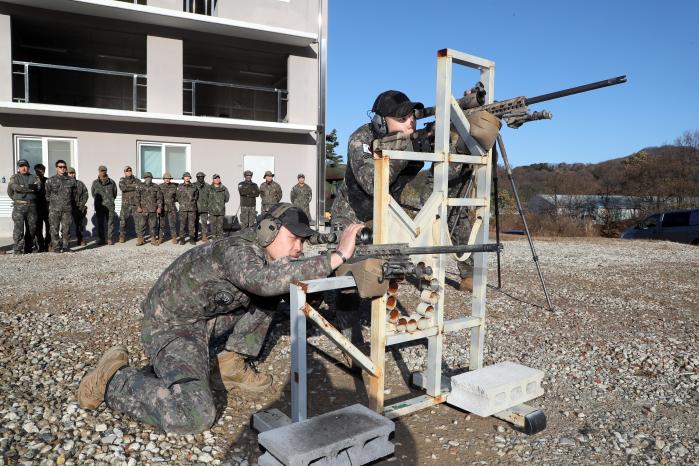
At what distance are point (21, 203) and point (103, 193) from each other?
86.7 inches

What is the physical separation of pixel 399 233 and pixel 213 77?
17.7 metres

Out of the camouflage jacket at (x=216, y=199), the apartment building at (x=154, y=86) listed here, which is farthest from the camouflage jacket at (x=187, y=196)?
the apartment building at (x=154, y=86)

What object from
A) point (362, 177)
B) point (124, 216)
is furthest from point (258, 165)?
point (362, 177)

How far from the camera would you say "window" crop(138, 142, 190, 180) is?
49.1 feet

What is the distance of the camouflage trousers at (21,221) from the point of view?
10.8 metres

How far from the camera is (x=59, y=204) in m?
11.3

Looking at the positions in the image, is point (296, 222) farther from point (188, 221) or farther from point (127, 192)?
point (127, 192)

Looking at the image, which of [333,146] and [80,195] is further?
[333,146]

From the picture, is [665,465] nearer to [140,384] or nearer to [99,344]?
[140,384]

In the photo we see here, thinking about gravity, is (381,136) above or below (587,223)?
above

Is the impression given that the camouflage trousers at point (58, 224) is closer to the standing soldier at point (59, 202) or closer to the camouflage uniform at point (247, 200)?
the standing soldier at point (59, 202)

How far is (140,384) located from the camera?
10.7ft

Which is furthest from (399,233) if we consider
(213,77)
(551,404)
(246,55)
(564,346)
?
(213,77)

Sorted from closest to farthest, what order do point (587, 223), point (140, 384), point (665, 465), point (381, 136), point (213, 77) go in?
point (665, 465)
point (140, 384)
point (381, 136)
point (213, 77)
point (587, 223)
